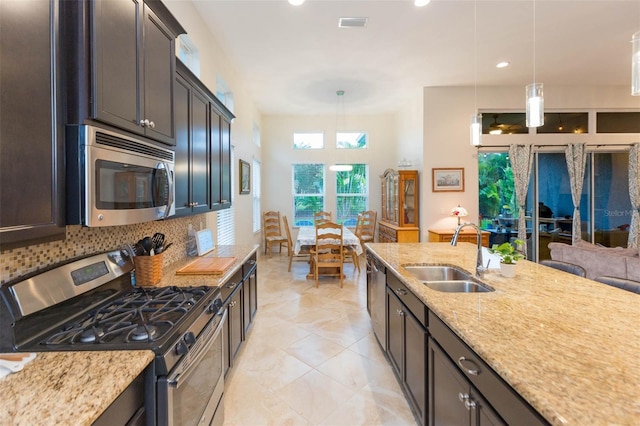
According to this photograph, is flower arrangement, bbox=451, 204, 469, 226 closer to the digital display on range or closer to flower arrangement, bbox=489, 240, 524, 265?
flower arrangement, bbox=489, 240, 524, 265

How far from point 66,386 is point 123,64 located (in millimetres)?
1290

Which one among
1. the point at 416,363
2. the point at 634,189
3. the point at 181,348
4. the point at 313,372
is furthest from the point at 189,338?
the point at 634,189

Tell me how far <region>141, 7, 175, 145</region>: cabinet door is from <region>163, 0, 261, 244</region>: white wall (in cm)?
A: 117

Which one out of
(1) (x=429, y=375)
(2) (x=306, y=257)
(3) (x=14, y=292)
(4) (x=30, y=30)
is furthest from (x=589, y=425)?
(2) (x=306, y=257)

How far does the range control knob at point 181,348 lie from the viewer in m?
1.20

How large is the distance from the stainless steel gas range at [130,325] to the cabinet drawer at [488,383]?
1.18 meters

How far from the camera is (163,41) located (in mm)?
1694

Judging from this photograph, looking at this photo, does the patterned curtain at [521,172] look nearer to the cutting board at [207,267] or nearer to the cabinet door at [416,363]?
the cabinet door at [416,363]

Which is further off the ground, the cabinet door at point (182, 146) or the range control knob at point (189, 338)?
the cabinet door at point (182, 146)

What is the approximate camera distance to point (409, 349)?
6.23 feet

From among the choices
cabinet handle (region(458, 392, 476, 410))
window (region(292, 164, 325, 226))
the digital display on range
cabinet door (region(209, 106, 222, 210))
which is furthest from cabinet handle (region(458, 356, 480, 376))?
window (region(292, 164, 325, 226))

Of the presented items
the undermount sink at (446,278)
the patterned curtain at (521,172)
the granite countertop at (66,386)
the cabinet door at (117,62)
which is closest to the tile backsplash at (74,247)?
the granite countertop at (66,386)

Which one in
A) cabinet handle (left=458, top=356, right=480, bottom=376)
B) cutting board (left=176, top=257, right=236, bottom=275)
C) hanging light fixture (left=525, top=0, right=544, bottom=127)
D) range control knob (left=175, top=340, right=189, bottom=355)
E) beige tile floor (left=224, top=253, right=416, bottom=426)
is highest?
hanging light fixture (left=525, top=0, right=544, bottom=127)

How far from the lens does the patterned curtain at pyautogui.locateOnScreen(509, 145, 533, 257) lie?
554 cm
